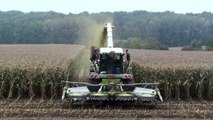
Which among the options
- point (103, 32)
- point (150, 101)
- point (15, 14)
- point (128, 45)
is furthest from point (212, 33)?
point (150, 101)

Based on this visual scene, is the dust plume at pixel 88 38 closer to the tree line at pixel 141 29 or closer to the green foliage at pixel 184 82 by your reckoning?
the green foliage at pixel 184 82

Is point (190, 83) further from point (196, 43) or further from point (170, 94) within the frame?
point (196, 43)

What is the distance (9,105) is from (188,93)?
7190 millimetres

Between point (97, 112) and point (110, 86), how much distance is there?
2.18 meters

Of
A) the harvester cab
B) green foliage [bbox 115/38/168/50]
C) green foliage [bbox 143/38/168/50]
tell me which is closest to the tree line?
green foliage [bbox 115/38/168/50]

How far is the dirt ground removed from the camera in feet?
49.8

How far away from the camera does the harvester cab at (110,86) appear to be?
56.6ft

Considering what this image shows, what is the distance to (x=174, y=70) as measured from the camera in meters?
20.7

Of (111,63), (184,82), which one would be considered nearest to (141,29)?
(184,82)

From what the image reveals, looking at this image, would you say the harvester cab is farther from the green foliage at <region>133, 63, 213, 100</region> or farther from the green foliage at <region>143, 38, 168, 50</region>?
the green foliage at <region>143, 38, 168, 50</region>

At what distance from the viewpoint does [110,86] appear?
17.9 meters

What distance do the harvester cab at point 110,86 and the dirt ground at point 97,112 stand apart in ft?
1.29

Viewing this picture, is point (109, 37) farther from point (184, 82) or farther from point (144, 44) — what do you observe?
point (144, 44)

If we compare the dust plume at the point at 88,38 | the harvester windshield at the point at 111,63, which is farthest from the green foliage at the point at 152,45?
the harvester windshield at the point at 111,63
